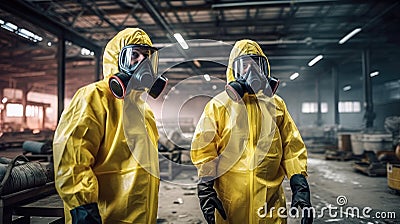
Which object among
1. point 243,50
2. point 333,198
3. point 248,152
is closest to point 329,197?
point 333,198

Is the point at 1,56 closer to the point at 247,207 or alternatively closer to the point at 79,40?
the point at 79,40

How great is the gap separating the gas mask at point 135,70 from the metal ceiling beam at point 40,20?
8.82 ft

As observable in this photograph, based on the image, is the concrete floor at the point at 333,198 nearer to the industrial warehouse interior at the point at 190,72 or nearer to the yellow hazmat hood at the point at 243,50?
the industrial warehouse interior at the point at 190,72

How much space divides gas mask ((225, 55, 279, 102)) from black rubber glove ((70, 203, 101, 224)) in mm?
844

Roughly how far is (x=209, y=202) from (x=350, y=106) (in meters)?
20.0

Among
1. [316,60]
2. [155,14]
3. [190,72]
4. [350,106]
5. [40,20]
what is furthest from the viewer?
[350,106]

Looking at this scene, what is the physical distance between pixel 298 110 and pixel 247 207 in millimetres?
19429

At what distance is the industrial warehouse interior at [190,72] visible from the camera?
2.65 metres

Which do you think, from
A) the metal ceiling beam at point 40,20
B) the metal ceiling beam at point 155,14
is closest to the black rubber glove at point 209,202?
the metal ceiling beam at point 40,20

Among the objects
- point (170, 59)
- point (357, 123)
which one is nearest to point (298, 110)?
point (357, 123)

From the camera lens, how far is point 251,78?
1.60 m

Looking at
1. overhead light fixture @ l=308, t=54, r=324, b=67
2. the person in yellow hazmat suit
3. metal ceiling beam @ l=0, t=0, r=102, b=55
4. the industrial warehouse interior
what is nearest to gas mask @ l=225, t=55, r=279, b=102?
the person in yellow hazmat suit

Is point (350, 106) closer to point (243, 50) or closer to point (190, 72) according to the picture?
point (190, 72)

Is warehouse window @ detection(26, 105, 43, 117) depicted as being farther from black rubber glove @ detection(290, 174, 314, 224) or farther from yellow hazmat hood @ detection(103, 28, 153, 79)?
black rubber glove @ detection(290, 174, 314, 224)
